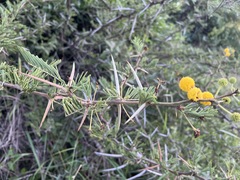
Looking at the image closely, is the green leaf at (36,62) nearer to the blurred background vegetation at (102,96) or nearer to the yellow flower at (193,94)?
the yellow flower at (193,94)

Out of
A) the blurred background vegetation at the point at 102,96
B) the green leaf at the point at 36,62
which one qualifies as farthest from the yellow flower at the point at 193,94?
the blurred background vegetation at the point at 102,96

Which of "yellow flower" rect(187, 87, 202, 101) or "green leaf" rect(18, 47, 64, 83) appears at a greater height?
"green leaf" rect(18, 47, 64, 83)

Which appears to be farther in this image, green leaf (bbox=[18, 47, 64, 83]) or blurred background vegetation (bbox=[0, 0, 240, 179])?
blurred background vegetation (bbox=[0, 0, 240, 179])

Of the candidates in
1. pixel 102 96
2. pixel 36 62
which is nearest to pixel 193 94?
pixel 36 62

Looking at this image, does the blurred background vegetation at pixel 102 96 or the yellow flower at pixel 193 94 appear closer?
the yellow flower at pixel 193 94

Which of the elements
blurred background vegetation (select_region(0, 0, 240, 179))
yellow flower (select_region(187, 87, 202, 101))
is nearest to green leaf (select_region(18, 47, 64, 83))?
yellow flower (select_region(187, 87, 202, 101))

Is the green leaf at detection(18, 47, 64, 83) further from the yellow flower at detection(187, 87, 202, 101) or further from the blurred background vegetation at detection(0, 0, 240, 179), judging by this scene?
the blurred background vegetation at detection(0, 0, 240, 179)

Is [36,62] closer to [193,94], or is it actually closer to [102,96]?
[193,94]

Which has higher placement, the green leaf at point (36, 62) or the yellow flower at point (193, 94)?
the green leaf at point (36, 62)

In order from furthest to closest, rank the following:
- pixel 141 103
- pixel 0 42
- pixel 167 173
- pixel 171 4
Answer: pixel 171 4, pixel 167 173, pixel 0 42, pixel 141 103

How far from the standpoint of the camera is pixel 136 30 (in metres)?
1.34

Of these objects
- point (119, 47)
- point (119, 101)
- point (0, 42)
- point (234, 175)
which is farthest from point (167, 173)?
point (119, 47)

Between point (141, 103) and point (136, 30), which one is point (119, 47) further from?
point (141, 103)

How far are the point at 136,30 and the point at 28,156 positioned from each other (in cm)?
66
